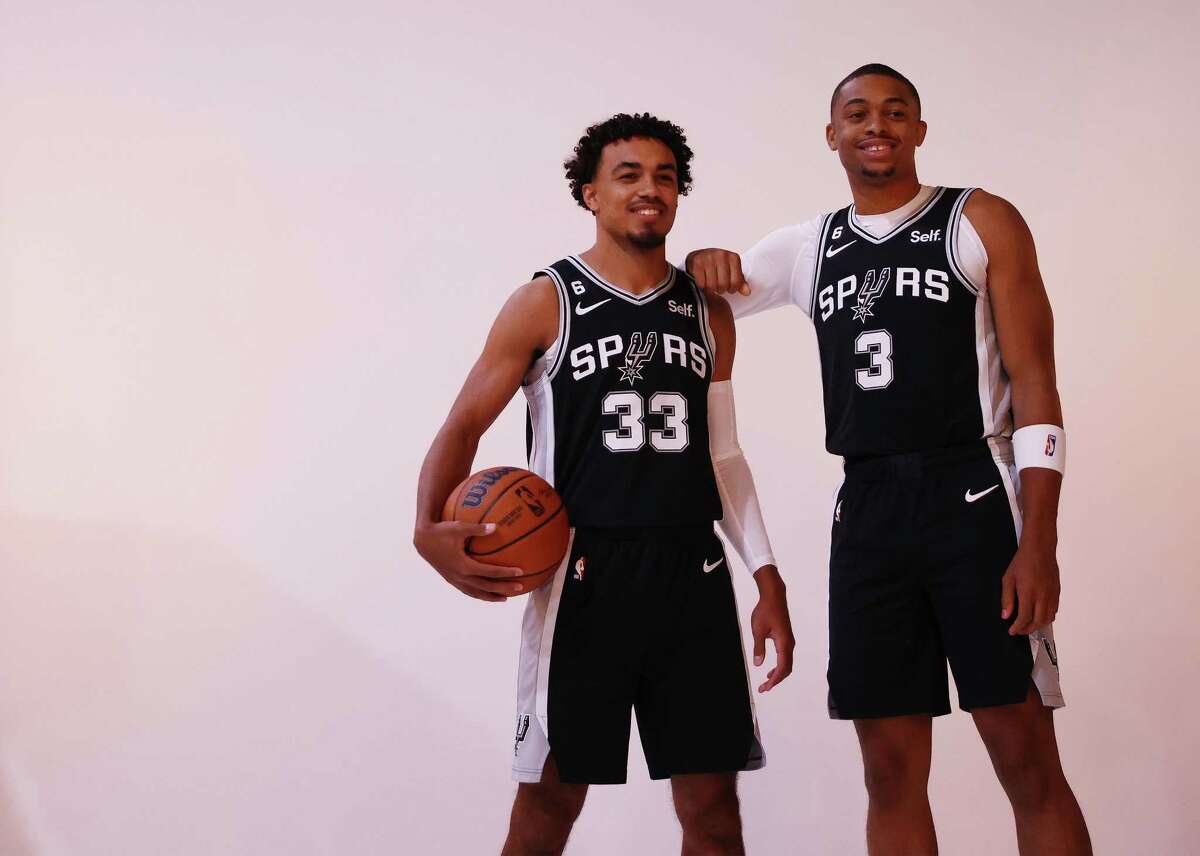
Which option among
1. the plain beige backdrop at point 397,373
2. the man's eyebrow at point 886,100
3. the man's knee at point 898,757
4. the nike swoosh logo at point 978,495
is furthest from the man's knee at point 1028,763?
the plain beige backdrop at point 397,373

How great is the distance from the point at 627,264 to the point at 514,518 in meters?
0.65

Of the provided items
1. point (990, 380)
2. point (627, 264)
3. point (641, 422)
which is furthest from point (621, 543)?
point (990, 380)

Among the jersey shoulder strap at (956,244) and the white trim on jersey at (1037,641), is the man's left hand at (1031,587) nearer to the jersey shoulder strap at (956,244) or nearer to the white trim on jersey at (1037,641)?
the white trim on jersey at (1037,641)

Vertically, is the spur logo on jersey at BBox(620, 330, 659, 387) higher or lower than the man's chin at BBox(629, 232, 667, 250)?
lower

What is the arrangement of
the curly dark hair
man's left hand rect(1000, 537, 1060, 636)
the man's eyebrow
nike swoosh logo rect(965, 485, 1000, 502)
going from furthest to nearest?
1. the curly dark hair
2. the man's eyebrow
3. nike swoosh logo rect(965, 485, 1000, 502)
4. man's left hand rect(1000, 537, 1060, 636)

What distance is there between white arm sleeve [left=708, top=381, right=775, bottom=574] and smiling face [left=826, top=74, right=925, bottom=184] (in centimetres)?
57

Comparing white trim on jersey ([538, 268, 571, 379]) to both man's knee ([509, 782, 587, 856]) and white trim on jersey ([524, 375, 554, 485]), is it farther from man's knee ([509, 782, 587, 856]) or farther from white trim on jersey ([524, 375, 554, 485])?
man's knee ([509, 782, 587, 856])

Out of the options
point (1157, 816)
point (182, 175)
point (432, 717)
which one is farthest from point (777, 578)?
point (182, 175)

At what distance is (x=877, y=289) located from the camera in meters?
2.51

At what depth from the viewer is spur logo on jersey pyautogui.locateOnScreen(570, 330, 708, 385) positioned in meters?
2.53

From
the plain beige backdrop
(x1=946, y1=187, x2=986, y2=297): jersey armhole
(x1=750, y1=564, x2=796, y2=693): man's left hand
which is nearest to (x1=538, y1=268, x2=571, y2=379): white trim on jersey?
(x1=750, y1=564, x2=796, y2=693): man's left hand

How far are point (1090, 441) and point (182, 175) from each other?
130 inches

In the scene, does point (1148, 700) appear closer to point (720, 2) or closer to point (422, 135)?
point (720, 2)

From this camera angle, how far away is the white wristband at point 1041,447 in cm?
234
